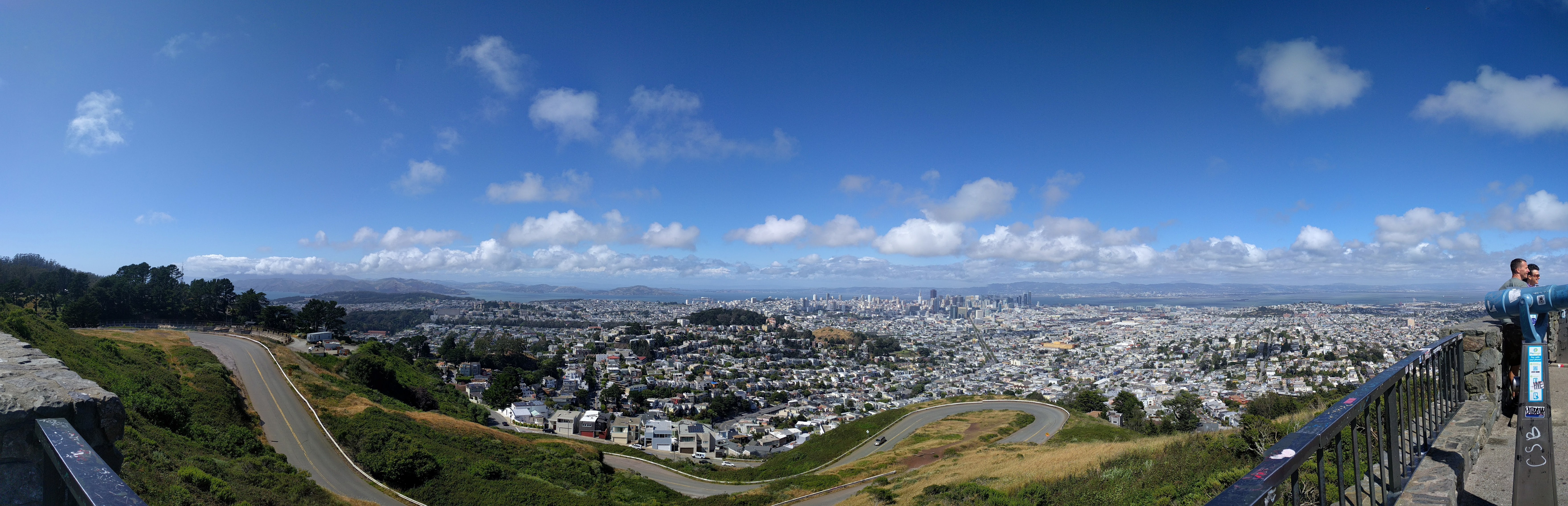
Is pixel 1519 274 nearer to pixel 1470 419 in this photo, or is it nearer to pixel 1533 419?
pixel 1533 419

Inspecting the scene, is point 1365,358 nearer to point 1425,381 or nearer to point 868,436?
point 868,436

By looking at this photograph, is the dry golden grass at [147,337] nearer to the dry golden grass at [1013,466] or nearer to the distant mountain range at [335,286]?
the dry golden grass at [1013,466]

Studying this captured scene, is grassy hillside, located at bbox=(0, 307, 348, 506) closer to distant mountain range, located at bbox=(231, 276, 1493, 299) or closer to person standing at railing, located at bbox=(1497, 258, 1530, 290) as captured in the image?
person standing at railing, located at bbox=(1497, 258, 1530, 290)

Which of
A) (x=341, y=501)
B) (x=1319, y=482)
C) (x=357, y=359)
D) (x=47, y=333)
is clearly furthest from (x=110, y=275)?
(x=1319, y=482)

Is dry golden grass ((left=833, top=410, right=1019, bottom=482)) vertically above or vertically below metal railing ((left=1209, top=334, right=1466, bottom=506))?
below

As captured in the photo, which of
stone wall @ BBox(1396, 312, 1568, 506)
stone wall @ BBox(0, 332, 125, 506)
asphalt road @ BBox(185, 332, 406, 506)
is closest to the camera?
stone wall @ BBox(0, 332, 125, 506)

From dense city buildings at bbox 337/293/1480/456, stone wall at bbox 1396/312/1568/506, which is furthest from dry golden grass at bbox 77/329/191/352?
stone wall at bbox 1396/312/1568/506
